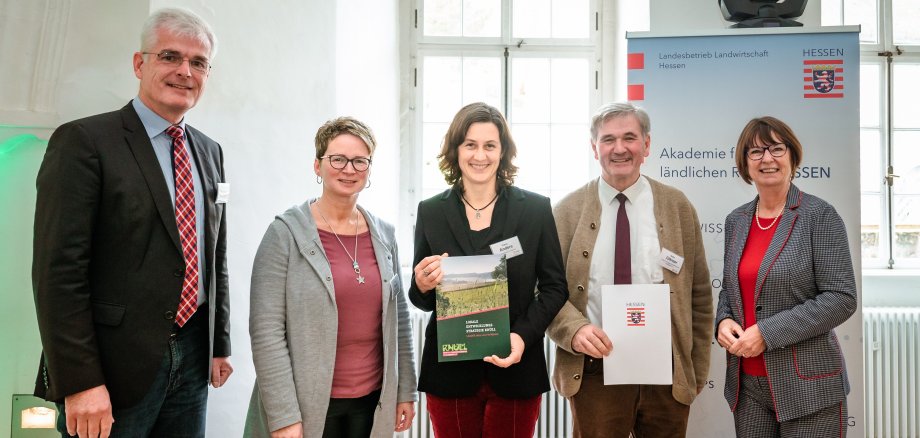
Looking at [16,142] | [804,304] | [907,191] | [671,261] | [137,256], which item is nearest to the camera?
[137,256]

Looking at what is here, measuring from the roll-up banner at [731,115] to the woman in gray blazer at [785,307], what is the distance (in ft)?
2.72

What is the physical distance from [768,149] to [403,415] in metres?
1.60

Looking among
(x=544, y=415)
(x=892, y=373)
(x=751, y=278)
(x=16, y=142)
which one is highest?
(x=16, y=142)

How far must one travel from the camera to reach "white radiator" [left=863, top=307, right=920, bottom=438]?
378 cm

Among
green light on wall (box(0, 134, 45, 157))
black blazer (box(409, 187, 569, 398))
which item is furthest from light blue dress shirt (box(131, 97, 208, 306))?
green light on wall (box(0, 134, 45, 157))

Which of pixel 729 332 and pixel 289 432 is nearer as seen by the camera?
pixel 289 432

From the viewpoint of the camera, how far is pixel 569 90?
4516mm

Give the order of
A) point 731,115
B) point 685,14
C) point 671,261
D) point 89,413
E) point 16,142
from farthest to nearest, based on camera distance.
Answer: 1. point 685,14
2. point 731,115
3. point 16,142
4. point 671,261
5. point 89,413

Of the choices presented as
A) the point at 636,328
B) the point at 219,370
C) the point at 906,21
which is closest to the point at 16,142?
the point at 219,370

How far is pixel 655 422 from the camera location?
83.1 inches

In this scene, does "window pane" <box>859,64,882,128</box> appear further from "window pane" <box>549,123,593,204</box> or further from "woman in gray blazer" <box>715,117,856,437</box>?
Answer: "woman in gray blazer" <box>715,117,856,437</box>

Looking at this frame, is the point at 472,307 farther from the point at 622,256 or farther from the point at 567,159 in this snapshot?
the point at 567,159

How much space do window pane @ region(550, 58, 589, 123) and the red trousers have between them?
2970mm

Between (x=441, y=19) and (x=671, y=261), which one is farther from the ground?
(x=441, y=19)
